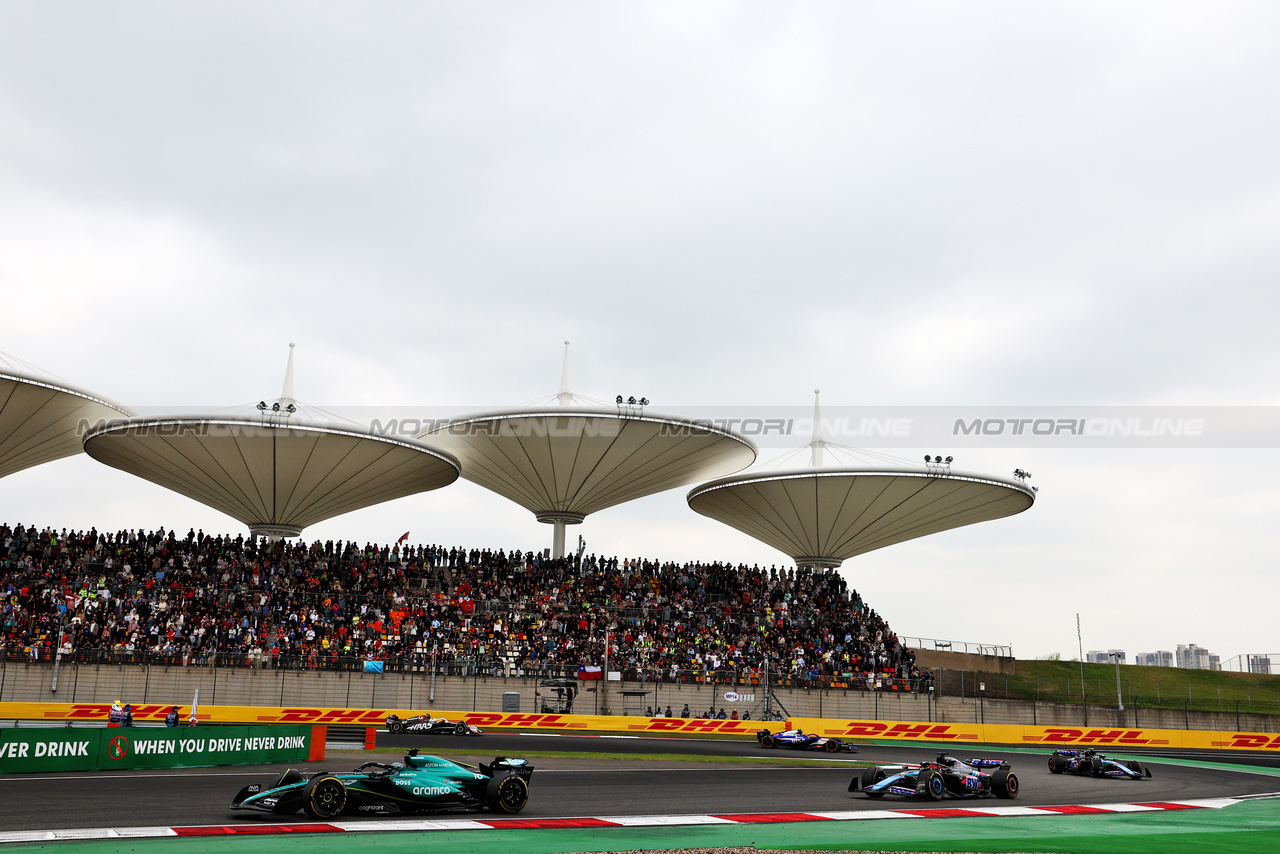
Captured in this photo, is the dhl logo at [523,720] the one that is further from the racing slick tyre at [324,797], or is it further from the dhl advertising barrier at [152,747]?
the racing slick tyre at [324,797]

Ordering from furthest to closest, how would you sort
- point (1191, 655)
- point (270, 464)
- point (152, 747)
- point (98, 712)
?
point (1191, 655), point (270, 464), point (98, 712), point (152, 747)

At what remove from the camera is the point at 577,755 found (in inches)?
1189

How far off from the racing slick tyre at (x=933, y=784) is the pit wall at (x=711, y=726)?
59.8ft

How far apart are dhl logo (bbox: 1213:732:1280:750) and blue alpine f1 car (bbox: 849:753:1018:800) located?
102ft

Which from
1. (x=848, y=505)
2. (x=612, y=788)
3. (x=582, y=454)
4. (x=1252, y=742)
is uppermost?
(x=582, y=454)

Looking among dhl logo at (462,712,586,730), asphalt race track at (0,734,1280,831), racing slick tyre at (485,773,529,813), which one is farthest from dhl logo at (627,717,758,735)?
racing slick tyre at (485,773,529,813)

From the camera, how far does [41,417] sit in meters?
45.2

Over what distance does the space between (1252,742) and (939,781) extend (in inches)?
1311

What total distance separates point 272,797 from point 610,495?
39262 millimetres

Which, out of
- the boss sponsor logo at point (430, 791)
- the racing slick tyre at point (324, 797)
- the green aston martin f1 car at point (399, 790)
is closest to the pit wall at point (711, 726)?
the green aston martin f1 car at point (399, 790)

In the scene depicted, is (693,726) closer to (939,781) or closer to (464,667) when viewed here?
(464,667)

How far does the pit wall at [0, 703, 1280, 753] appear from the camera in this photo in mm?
36062

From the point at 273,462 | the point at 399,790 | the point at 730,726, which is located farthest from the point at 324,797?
the point at 273,462

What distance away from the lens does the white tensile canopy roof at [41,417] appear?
42438 millimetres
